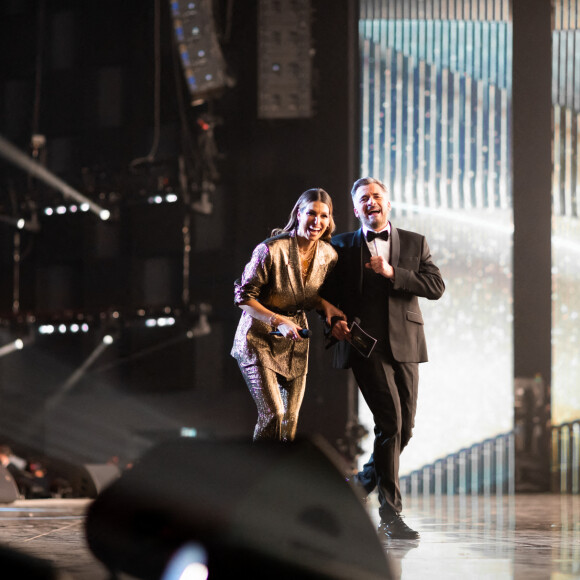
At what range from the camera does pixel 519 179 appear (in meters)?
Answer: 6.73

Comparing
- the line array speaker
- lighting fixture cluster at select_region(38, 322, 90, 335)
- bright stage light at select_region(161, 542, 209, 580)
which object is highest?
the line array speaker

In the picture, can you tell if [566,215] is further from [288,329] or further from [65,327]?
[288,329]

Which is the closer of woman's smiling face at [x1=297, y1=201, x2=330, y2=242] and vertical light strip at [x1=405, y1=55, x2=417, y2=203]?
woman's smiling face at [x1=297, y1=201, x2=330, y2=242]

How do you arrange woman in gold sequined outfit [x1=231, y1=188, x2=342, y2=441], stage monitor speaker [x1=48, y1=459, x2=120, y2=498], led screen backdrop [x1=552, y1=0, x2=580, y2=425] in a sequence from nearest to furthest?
1. woman in gold sequined outfit [x1=231, y1=188, x2=342, y2=441]
2. stage monitor speaker [x1=48, y1=459, x2=120, y2=498]
3. led screen backdrop [x1=552, y1=0, x2=580, y2=425]

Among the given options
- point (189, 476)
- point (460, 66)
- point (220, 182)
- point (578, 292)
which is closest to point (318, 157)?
point (220, 182)

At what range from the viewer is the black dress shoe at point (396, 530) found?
9.46 ft

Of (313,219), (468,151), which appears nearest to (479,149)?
(468,151)

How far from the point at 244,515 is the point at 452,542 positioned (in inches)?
67.8

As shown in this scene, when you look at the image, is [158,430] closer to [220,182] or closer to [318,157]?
[220,182]

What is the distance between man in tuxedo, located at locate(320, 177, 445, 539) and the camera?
2.98 metres

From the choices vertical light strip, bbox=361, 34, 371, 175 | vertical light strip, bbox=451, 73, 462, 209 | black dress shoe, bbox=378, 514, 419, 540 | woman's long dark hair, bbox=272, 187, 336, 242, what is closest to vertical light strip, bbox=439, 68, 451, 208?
vertical light strip, bbox=451, 73, 462, 209

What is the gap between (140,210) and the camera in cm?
754

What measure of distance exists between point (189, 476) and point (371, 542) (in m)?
0.30

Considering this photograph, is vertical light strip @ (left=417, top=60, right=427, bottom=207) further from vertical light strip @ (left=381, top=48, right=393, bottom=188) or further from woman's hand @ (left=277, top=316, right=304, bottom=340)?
woman's hand @ (left=277, top=316, right=304, bottom=340)
